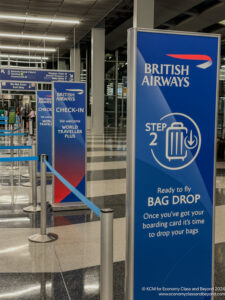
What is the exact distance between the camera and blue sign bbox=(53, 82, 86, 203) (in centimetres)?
625

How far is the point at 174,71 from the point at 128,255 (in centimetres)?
117

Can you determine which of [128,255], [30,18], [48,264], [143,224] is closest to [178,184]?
[143,224]

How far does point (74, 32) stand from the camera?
2072 cm

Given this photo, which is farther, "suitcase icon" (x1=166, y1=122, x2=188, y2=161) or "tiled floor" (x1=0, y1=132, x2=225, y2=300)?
"tiled floor" (x1=0, y1=132, x2=225, y2=300)

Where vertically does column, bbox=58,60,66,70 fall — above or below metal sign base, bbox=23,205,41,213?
above

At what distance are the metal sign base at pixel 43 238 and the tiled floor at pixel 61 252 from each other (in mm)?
81

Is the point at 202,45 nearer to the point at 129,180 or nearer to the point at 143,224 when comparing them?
the point at 129,180

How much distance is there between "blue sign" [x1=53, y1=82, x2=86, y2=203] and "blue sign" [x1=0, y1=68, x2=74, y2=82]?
13.3 m

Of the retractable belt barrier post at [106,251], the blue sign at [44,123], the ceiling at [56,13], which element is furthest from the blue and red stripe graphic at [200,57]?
the ceiling at [56,13]

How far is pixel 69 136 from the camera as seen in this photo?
6.32m

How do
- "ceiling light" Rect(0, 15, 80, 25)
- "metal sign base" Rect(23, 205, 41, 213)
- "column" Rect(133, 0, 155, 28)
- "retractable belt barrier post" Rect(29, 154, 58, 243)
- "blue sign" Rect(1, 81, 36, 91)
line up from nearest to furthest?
"retractable belt barrier post" Rect(29, 154, 58, 243), "metal sign base" Rect(23, 205, 41, 213), "column" Rect(133, 0, 155, 28), "ceiling light" Rect(0, 15, 80, 25), "blue sign" Rect(1, 81, 36, 91)

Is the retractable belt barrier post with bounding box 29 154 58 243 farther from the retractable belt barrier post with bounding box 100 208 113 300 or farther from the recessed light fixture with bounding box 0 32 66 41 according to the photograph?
the recessed light fixture with bounding box 0 32 66 41

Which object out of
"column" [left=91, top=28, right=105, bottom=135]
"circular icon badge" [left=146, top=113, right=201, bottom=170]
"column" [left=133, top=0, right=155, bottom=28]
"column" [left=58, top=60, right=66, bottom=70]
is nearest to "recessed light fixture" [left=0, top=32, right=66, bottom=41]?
"column" [left=91, top=28, right=105, bottom=135]

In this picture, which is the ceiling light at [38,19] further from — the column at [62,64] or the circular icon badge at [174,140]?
the circular icon badge at [174,140]
